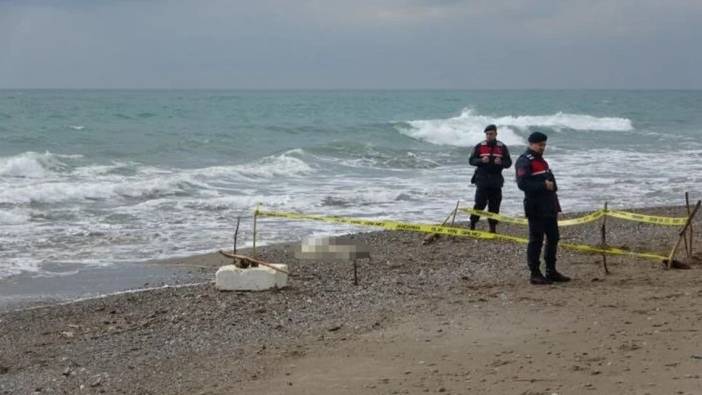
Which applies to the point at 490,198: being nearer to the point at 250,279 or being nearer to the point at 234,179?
the point at 250,279

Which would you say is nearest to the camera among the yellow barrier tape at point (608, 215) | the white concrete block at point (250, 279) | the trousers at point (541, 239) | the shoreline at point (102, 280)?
the trousers at point (541, 239)

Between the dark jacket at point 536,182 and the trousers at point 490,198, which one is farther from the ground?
the dark jacket at point 536,182

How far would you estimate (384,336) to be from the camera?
7.23 m

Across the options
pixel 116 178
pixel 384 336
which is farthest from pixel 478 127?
pixel 384 336

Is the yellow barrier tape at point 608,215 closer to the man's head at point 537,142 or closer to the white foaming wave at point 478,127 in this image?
the man's head at point 537,142

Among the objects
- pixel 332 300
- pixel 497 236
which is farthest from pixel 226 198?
pixel 332 300

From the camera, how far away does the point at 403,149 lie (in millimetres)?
33906

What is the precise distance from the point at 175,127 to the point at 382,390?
124 feet

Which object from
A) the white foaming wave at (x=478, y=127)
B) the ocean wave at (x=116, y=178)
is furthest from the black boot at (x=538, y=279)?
the white foaming wave at (x=478, y=127)

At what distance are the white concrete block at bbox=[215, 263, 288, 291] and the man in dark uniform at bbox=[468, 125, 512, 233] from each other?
3.73 m

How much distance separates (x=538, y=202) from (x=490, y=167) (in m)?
3.43

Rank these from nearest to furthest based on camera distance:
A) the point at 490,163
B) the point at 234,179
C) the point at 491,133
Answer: the point at 491,133 < the point at 490,163 < the point at 234,179

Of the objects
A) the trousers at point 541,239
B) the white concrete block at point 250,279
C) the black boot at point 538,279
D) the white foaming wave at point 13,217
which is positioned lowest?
the white foaming wave at point 13,217

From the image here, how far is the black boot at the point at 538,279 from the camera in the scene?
8.84 metres
